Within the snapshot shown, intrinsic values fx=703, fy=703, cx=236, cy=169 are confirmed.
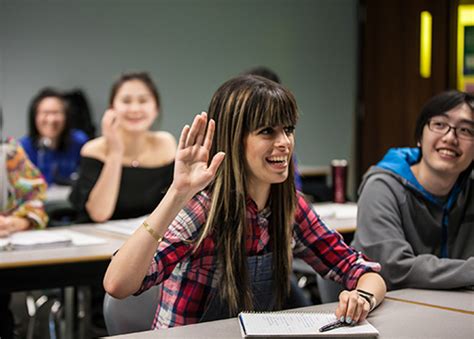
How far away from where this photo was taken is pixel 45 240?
2535 millimetres

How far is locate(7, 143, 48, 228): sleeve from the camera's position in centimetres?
281

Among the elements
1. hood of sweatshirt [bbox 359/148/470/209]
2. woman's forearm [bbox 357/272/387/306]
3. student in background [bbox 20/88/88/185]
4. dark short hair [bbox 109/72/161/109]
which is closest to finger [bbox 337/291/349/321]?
woman's forearm [bbox 357/272/387/306]

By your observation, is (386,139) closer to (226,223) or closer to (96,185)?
(96,185)

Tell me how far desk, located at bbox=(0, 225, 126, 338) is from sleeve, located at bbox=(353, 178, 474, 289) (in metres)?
0.86

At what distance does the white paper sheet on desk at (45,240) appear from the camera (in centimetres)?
249

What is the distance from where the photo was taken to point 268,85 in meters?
1.76

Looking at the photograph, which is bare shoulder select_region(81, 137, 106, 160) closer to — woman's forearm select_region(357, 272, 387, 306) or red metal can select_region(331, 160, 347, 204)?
red metal can select_region(331, 160, 347, 204)

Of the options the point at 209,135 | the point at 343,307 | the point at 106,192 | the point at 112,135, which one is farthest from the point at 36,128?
the point at 343,307

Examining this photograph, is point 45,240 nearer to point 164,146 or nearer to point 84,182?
point 84,182

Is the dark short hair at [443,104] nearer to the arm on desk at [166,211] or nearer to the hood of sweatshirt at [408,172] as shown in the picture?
the hood of sweatshirt at [408,172]

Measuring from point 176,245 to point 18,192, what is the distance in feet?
4.48

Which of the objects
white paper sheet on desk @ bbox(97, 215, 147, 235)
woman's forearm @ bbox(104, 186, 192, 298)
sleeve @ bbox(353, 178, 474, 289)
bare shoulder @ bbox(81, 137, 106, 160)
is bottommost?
white paper sheet on desk @ bbox(97, 215, 147, 235)

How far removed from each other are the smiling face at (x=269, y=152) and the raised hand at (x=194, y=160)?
0.73 ft

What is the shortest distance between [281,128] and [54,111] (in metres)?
3.81
